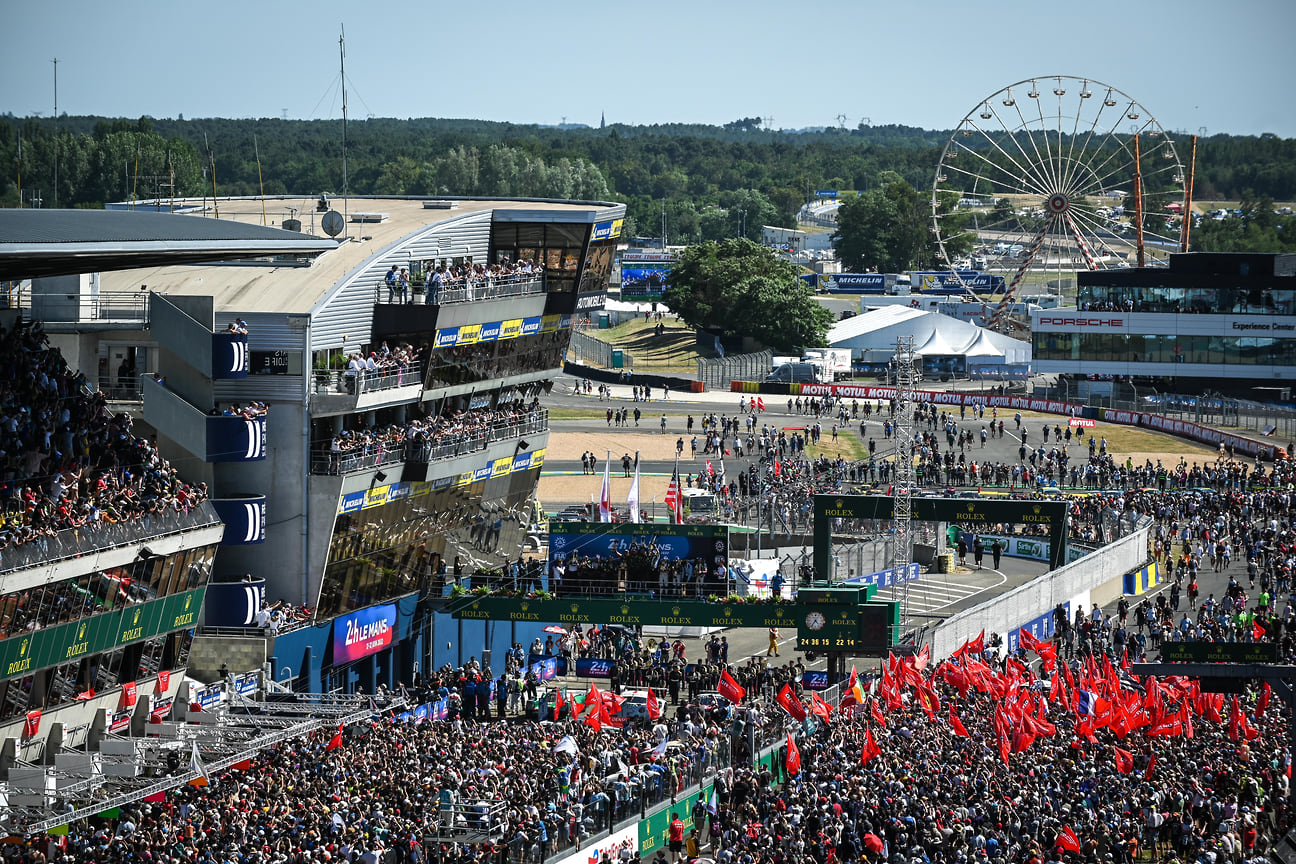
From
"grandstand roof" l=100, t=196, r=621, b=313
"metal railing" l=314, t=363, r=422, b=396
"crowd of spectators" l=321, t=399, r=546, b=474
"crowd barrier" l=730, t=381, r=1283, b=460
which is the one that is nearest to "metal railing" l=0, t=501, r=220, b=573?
"crowd of spectators" l=321, t=399, r=546, b=474

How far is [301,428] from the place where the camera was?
48.6 meters

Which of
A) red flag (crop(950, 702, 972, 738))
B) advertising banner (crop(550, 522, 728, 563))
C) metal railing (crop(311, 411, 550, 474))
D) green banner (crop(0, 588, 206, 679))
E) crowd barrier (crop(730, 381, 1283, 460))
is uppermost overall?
metal railing (crop(311, 411, 550, 474))

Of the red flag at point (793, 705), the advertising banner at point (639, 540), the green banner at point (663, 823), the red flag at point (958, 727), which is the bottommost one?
the green banner at point (663, 823)

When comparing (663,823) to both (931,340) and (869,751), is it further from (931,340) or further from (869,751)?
(931,340)

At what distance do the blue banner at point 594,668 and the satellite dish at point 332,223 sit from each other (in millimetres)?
15203

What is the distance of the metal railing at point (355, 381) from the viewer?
49.0m

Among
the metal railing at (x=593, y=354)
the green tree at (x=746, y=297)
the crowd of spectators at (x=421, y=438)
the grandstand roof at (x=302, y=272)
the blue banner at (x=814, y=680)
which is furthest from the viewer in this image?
the metal railing at (x=593, y=354)

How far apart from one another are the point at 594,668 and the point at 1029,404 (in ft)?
224

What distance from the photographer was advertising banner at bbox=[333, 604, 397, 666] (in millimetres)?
48906

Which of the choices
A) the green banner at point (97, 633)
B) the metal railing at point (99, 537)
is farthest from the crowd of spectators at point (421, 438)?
the green banner at point (97, 633)

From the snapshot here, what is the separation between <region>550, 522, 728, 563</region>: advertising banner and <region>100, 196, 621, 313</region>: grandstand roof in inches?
390

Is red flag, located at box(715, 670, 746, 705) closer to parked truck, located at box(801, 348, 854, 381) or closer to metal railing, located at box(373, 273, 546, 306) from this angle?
metal railing, located at box(373, 273, 546, 306)

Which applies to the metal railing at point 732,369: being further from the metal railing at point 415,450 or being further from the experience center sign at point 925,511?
the metal railing at point 415,450

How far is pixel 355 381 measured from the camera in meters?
49.5
